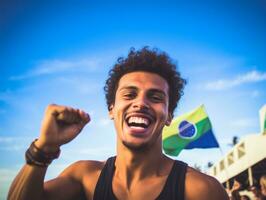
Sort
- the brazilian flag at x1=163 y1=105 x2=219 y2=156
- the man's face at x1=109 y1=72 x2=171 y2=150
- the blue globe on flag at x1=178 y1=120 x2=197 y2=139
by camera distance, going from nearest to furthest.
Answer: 1. the man's face at x1=109 y1=72 x2=171 y2=150
2. the brazilian flag at x1=163 y1=105 x2=219 y2=156
3. the blue globe on flag at x1=178 y1=120 x2=197 y2=139

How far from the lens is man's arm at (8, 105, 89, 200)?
222cm

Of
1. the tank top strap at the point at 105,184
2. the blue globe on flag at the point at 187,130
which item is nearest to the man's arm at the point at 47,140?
the tank top strap at the point at 105,184

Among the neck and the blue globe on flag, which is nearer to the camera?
the neck

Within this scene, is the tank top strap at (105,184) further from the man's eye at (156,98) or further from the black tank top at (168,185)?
→ the man's eye at (156,98)

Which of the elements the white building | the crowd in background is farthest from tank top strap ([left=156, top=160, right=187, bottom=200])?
the white building

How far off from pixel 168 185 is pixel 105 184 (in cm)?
60

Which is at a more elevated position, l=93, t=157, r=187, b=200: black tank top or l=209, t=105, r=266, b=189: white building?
l=209, t=105, r=266, b=189: white building

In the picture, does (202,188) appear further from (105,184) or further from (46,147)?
(46,147)

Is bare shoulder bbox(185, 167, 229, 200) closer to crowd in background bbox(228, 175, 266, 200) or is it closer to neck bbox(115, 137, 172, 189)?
neck bbox(115, 137, 172, 189)

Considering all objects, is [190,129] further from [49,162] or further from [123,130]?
[49,162]

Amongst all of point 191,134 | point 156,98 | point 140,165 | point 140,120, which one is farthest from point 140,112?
point 191,134

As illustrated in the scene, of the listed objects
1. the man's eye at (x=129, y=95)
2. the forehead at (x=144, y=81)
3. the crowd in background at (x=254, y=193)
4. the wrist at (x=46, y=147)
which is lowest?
the wrist at (x=46, y=147)

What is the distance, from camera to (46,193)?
261 cm

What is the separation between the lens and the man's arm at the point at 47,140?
222cm
